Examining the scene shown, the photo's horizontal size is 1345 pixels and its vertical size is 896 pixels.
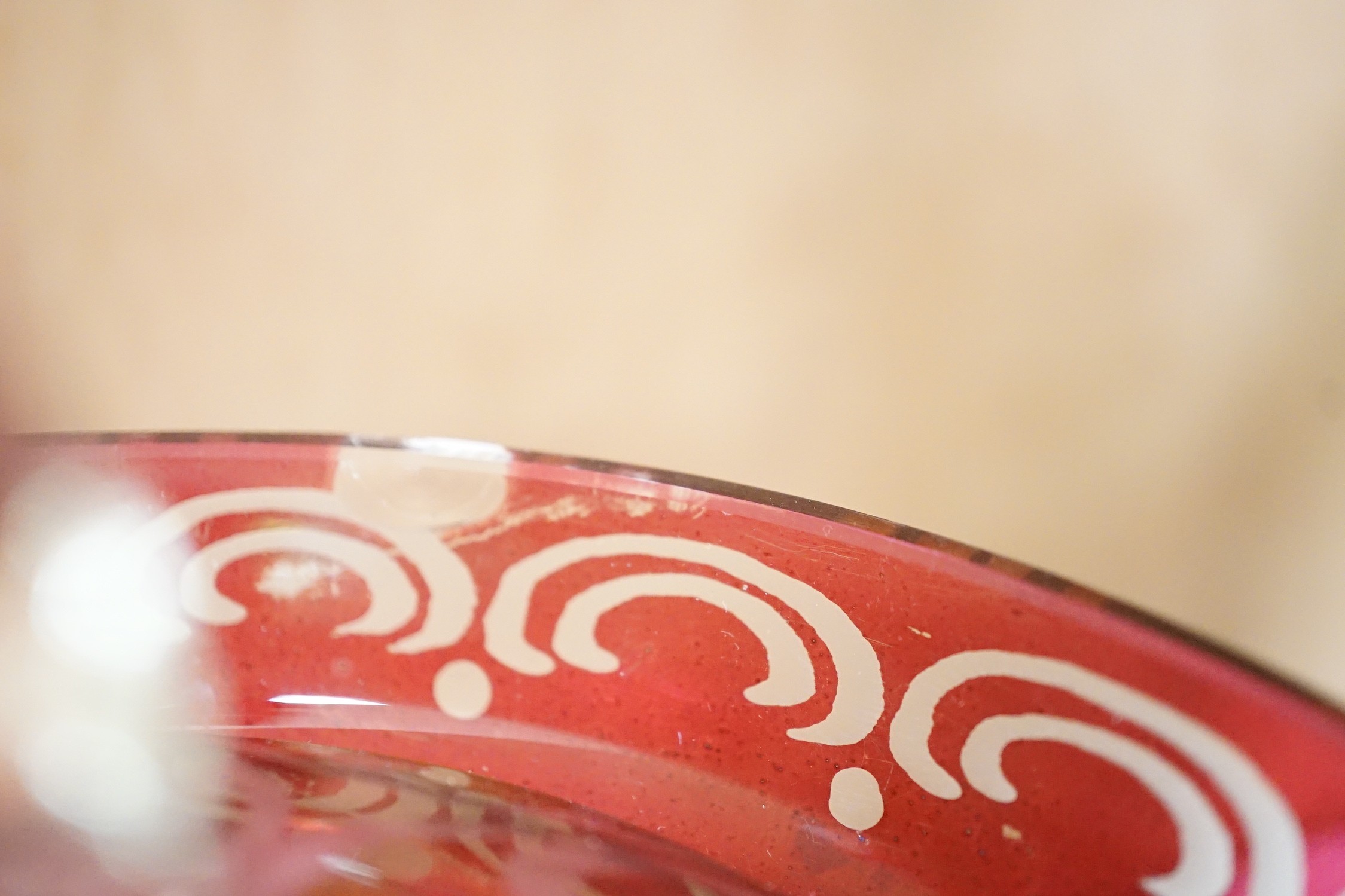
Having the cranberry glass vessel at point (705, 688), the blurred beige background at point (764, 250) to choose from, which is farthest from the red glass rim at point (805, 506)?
the blurred beige background at point (764, 250)

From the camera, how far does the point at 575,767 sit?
24cm

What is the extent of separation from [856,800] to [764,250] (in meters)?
0.28

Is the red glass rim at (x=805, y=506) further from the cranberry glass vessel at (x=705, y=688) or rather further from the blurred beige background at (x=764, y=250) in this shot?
the blurred beige background at (x=764, y=250)

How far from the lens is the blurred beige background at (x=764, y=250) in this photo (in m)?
0.35

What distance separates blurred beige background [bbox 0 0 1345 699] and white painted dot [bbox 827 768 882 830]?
0.68 feet

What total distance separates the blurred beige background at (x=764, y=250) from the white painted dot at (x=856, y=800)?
0.68 ft

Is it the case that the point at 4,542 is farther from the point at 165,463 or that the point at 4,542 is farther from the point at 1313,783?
the point at 1313,783

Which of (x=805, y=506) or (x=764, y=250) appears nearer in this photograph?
(x=805, y=506)

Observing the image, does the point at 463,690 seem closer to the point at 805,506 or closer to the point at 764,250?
the point at 805,506

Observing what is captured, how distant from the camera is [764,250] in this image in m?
0.41

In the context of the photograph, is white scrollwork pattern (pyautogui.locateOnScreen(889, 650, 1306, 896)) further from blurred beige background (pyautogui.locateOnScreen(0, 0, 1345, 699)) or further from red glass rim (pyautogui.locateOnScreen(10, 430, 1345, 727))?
blurred beige background (pyautogui.locateOnScreen(0, 0, 1345, 699))

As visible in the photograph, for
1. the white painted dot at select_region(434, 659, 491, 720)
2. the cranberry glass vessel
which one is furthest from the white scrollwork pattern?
the white painted dot at select_region(434, 659, 491, 720)

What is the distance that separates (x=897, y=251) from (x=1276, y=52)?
0.16 metres

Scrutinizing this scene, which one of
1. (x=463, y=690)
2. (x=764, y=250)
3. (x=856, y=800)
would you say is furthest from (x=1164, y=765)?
(x=764, y=250)
